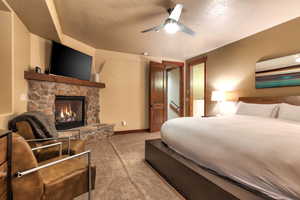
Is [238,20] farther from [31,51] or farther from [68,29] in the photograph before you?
[31,51]

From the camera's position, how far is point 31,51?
2.71 meters

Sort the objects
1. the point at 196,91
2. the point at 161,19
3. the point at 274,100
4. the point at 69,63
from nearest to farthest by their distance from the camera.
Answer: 1. the point at 161,19
2. the point at 274,100
3. the point at 69,63
4. the point at 196,91

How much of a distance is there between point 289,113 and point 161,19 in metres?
2.55

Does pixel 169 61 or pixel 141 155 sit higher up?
pixel 169 61

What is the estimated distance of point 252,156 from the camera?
1049 mm

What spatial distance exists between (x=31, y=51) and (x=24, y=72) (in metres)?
0.52

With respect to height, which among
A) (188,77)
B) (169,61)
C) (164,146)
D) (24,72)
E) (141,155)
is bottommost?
(141,155)

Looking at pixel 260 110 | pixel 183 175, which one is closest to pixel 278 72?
pixel 260 110

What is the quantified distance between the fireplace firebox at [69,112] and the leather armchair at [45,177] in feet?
7.30

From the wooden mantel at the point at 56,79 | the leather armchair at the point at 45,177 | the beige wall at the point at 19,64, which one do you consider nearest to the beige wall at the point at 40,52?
the beige wall at the point at 19,64

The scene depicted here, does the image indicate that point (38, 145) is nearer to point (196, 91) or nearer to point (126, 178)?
point (126, 178)

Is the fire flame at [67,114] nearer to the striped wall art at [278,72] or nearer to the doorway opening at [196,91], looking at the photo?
the doorway opening at [196,91]

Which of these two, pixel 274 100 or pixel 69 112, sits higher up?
pixel 274 100

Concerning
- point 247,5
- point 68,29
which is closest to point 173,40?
point 247,5
